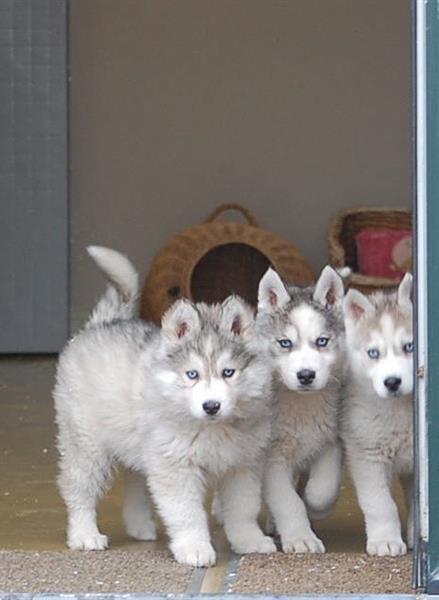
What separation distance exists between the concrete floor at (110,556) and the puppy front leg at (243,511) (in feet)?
0.26

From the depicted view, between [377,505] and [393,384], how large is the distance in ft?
1.73

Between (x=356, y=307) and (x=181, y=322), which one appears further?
(x=356, y=307)

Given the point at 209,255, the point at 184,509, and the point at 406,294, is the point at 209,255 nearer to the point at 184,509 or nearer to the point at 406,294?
the point at 406,294

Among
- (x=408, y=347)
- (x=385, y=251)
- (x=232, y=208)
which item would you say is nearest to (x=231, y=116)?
(x=232, y=208)

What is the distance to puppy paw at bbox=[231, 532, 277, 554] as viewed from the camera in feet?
19.9

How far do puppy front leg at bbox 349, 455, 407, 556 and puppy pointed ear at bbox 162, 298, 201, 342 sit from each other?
0.80 meters

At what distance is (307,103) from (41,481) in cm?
482

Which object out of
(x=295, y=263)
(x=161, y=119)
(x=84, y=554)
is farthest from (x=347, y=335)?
Answer: (x=161, y=119)

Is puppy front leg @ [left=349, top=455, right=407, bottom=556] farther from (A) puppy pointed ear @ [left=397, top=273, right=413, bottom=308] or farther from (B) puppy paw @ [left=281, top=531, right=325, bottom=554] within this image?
(A) puppy pointed ear @ [left=397, top=273, right=413, bottom=308]

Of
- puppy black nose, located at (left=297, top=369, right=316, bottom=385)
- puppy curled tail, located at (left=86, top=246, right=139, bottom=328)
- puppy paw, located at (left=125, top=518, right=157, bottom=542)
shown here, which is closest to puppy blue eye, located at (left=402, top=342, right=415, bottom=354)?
→ puppy black nose, located at (left=297, top=369, right=316, bottom=385)

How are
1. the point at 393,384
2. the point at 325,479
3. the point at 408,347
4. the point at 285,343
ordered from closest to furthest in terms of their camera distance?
the point at 393,384
the point at 408,347
the point at 285,343
the point at 325,479

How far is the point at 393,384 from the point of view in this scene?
5.77m

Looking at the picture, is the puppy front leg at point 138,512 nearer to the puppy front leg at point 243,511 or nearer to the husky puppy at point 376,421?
the puppy front leg at point 243,511

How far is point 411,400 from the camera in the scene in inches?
237
